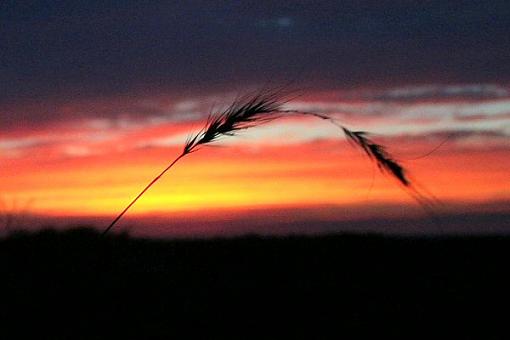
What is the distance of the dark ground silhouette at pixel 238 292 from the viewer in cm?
360

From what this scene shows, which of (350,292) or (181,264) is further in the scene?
(181,264)

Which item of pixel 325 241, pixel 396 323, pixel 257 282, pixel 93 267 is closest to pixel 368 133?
pixel 396 323

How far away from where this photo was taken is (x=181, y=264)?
4.90 meters

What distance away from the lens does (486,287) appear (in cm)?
448

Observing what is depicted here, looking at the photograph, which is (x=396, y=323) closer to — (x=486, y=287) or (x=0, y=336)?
(x=486, y=287)

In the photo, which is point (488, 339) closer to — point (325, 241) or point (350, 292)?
point (350, 292)

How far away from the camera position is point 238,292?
4211 mm

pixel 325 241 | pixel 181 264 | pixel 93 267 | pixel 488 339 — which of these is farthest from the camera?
pixel 325 241

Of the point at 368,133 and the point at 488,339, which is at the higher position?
the point at 368,133

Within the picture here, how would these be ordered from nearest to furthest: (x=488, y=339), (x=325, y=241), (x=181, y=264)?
1. (x=488, y=339)
2. (x=181, y=264)
3. (x=325, y=241)

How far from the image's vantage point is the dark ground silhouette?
3600mm

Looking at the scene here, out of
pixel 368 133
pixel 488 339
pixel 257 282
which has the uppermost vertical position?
pixel 368 133

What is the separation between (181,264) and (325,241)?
1.38 meters

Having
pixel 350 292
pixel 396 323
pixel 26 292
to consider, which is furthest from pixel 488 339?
pixel 26 292
